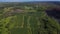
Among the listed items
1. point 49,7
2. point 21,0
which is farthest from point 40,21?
point 21,0

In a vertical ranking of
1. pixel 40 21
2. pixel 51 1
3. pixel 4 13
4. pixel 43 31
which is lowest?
pixel 43 31

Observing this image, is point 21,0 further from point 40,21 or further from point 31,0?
point 40,21

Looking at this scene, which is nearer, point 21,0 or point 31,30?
point 31,30

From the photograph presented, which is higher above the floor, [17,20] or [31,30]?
[17,20]

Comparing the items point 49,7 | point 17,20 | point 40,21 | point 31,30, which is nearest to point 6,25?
point 17,20

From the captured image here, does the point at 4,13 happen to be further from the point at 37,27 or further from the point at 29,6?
the point at 37,27

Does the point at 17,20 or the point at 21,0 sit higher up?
the point at 21,0
